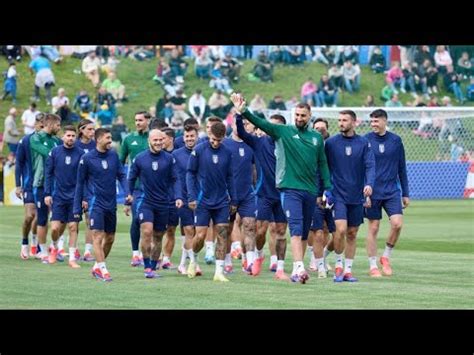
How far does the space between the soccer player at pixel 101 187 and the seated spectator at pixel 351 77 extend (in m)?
31.6

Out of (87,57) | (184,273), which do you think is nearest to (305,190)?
(184,273)

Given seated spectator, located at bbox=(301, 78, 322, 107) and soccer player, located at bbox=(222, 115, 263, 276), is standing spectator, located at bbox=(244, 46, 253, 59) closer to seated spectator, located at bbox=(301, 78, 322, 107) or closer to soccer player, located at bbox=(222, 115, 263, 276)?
seated spectator, located at bbox=(301, 78, 322, 107)

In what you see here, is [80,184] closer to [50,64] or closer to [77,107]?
[77,107]

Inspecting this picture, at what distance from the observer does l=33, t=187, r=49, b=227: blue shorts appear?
22531 mm

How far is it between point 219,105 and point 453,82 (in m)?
10.0

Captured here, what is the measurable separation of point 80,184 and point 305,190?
3.43 metres

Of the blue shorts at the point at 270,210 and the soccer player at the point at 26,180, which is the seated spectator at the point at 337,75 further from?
the blue shorts at the point at 270,210

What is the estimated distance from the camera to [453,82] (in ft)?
165

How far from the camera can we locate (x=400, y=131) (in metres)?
43.7

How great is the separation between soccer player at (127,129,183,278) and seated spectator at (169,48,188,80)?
29.8m

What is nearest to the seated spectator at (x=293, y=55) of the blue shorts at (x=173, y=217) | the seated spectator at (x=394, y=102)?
the seated spectator at (x=394, y=102)

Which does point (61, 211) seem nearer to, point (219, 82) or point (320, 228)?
point (320, 228)

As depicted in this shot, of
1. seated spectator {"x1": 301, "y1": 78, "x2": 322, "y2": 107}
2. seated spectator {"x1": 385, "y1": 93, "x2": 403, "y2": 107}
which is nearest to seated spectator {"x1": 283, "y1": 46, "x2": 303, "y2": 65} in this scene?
seated spectator {"x1": 301, "y1": 78, "x2": 322, "y2": 107}

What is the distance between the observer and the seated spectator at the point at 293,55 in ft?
168
